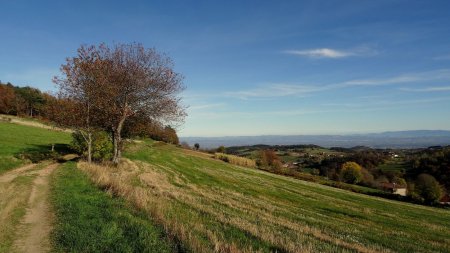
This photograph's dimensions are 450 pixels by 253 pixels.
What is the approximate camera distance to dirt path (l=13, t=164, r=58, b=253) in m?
10.9

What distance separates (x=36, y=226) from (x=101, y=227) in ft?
8.55

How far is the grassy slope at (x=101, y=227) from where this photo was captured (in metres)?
10.5

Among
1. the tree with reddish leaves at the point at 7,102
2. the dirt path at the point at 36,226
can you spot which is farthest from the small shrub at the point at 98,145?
the tree with reddish leaves at the point at 7,102

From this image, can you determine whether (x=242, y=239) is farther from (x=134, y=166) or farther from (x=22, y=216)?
(x=134, y=166)

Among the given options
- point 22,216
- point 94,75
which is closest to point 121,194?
point 22,216

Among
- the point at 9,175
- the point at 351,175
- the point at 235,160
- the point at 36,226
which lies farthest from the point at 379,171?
the point at 36,226

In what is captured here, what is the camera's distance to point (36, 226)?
13.1 meters

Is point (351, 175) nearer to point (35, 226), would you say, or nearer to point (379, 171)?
point (379, 171)

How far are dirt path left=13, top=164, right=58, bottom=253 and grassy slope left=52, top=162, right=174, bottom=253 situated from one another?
332mm

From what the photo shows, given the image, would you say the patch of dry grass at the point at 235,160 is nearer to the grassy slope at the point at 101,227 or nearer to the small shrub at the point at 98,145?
the small shrub at the point at 98,145

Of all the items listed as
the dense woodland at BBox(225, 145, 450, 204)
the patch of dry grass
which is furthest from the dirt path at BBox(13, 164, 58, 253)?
the dense woodland at BBox(225, 145, 450, 204)

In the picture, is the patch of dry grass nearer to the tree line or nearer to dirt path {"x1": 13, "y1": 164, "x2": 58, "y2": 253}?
the tree line

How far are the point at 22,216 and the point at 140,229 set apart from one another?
18.9 ft

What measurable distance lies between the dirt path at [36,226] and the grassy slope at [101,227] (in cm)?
33
